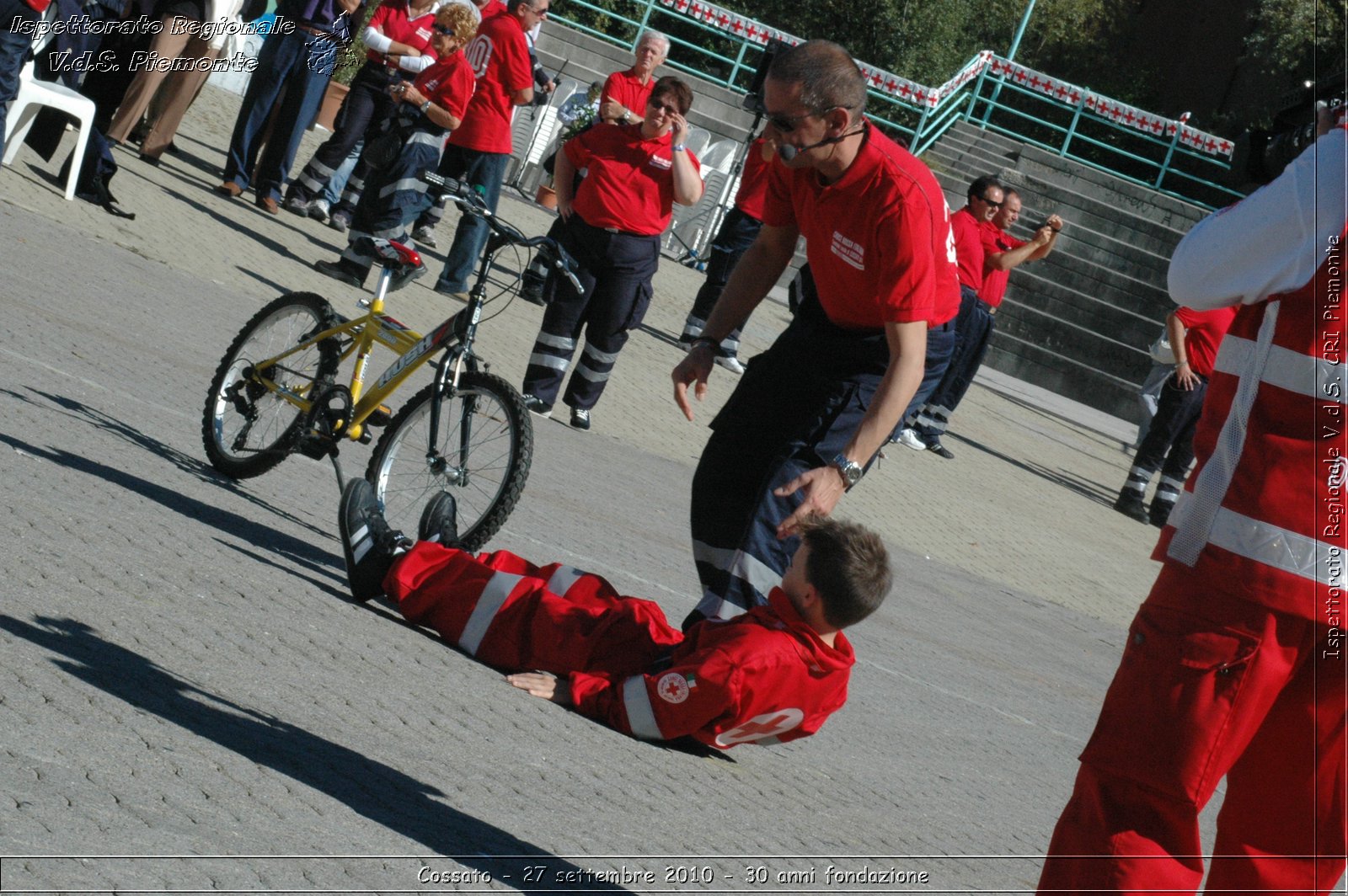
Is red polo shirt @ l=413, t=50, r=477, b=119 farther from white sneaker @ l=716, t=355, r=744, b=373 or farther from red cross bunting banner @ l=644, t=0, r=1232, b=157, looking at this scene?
red cross bunting banner @ l=644, t=0, r=1232, b=157

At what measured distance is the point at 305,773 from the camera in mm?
3701

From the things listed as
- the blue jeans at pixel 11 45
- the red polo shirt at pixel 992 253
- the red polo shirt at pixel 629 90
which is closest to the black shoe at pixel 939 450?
the red polo shirt at pixel 992 253

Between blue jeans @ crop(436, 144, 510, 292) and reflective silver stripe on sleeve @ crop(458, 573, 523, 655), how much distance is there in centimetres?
766

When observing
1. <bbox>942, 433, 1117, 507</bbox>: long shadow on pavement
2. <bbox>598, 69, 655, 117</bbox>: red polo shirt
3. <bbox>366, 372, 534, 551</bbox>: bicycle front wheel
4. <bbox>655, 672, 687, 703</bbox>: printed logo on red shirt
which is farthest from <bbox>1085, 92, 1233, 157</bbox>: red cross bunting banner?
<bbox>655, 672, 687, 703</bbox>: printed logo on red shirt

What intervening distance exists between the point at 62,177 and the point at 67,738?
882 centimetres

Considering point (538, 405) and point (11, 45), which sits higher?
point (11, 45)

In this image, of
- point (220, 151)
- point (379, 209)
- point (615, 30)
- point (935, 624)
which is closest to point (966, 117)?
point (615, 30)

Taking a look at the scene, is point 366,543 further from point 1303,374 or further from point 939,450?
point 939,450

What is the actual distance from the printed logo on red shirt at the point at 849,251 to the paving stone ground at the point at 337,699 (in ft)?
5.04

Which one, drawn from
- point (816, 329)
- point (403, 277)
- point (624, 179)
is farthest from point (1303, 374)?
point (624, 179)

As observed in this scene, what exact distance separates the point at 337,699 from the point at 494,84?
883cm

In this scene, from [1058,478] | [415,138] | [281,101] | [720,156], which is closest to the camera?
[415,138]

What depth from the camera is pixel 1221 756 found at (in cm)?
295

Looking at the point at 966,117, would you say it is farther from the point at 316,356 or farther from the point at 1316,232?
the point at 1316,232
